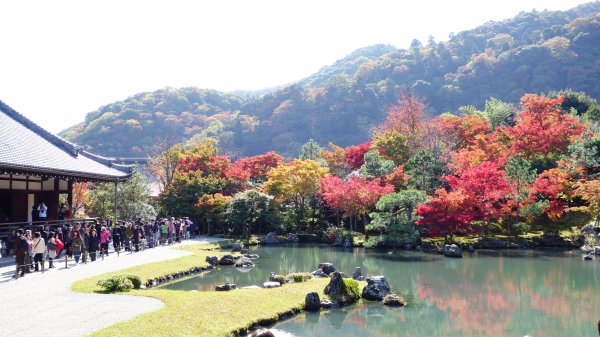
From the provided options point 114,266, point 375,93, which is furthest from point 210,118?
point 114,266

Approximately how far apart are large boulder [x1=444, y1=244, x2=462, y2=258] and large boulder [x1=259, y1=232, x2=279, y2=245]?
1203 centimetres

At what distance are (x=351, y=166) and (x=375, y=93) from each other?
52.1m

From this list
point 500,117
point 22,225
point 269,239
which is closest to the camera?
point 22,225

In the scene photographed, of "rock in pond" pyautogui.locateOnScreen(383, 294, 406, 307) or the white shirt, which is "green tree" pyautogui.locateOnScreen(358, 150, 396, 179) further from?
the white shirt

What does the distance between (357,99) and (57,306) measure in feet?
274

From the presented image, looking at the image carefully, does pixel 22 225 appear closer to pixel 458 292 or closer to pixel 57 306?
pixel 57 306

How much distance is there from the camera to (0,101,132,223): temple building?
1922 cm

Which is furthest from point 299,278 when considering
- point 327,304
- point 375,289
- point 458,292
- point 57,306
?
point 57,306

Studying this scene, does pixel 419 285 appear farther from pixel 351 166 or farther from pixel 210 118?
pixel 210 118

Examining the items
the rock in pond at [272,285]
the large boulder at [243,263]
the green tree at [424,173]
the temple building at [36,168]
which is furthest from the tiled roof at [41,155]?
the green tree at [424,173]

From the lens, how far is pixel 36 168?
1852cm

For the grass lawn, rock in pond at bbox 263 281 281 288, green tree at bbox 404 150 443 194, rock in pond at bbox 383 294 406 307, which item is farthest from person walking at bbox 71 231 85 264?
green tree at bbox 404 150 443 194

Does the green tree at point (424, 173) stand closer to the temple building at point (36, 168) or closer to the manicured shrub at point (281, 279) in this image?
the manicured shrub at point (281, 279)

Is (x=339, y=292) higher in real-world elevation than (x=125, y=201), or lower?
lower
